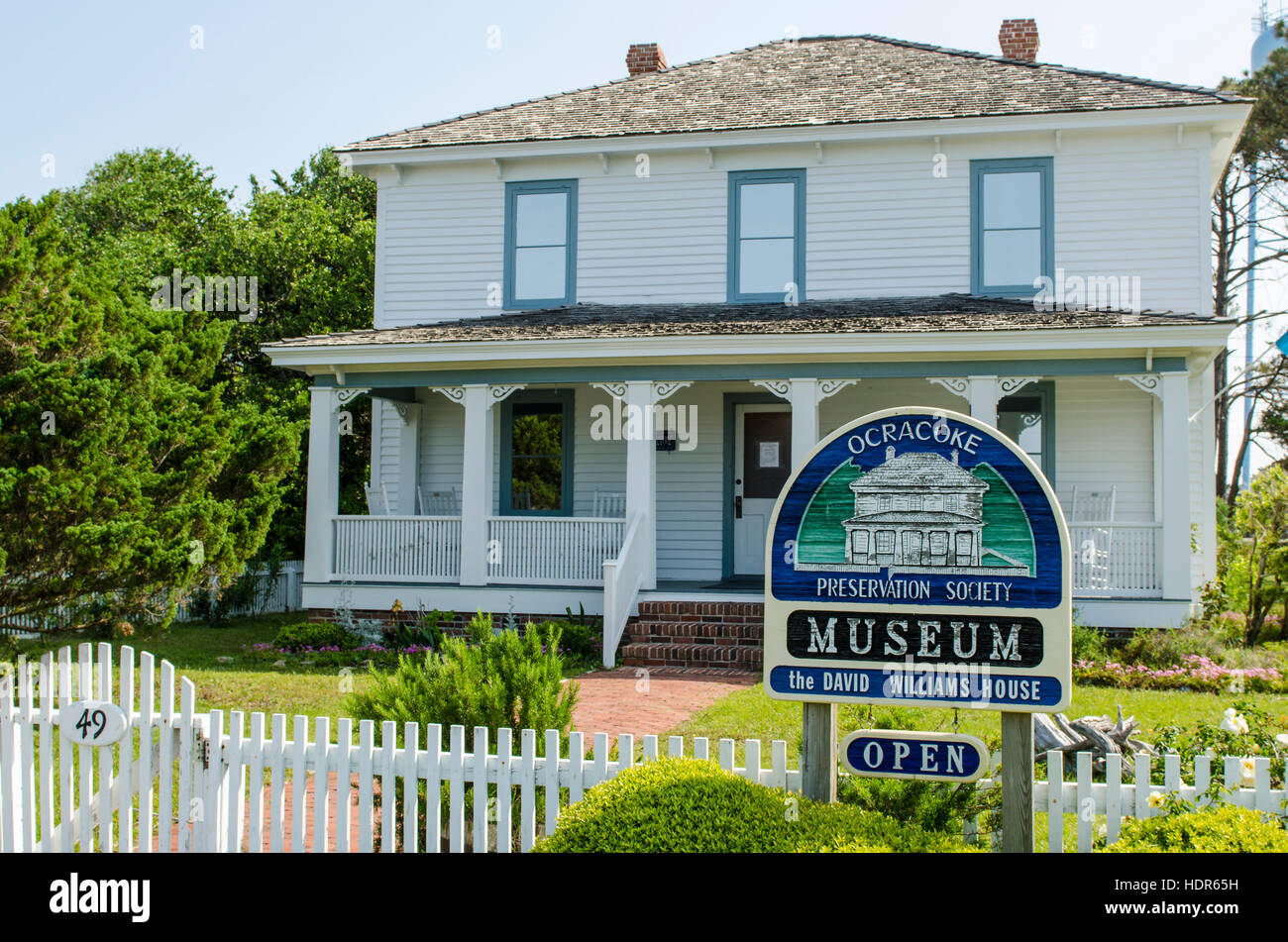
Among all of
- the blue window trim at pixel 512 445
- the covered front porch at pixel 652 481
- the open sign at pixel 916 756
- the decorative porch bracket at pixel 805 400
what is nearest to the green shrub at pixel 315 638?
the covered front porch at pixel 652 481

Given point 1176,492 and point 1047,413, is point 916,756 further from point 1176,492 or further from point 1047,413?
point 1047,413

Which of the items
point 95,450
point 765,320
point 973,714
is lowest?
point 973,714

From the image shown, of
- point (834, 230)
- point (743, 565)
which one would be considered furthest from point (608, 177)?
point (743, 565)

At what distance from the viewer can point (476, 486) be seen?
14.4m

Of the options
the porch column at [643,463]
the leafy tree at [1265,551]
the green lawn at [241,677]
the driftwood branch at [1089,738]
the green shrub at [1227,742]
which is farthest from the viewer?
the leafy tree at [1265,551]

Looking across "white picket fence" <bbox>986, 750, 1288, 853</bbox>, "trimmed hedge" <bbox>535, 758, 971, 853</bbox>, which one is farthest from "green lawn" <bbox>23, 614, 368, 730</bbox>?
"white picket fence" <bbox>986, 750, 1288, 853</bbox>

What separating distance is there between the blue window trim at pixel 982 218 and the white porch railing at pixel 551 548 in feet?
19.9

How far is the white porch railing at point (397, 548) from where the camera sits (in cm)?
1462

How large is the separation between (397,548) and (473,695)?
29.2 feet

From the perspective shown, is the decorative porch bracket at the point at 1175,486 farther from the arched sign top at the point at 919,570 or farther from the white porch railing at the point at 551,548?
the arched sign top at the point at 919,570

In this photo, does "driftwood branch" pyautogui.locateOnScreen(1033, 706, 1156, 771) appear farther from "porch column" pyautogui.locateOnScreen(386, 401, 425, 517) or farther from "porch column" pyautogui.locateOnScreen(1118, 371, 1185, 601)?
"porch column" pyautogui.locateOnScreen(386, 401, 425, 517)

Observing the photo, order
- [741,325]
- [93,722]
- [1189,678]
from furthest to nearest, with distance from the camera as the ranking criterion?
[741,325] → [1189,678] → [93,722]

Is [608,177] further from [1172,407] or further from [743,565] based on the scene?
[1172,407]

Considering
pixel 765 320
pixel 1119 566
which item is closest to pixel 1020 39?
pixel 765 320
